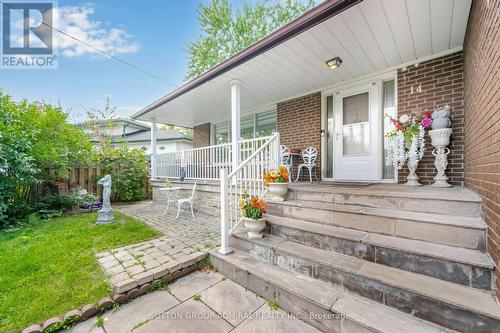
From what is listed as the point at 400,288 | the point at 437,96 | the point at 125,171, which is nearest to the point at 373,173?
the point at 437,96

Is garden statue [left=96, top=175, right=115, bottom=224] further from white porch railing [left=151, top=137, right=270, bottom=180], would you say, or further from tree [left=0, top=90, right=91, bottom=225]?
white porch railing [left=151, top=137, right=270, bottom=180]

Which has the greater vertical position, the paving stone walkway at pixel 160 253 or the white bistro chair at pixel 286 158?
the white bistro chair at pixel 286 158

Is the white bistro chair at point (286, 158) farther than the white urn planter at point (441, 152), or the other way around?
the white bistro chair at point (286, 158)

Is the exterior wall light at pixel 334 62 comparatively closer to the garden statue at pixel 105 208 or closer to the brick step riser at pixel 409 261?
the brick step riser at pixel 409 261

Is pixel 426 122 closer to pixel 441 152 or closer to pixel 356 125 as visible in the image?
pixel 441 152

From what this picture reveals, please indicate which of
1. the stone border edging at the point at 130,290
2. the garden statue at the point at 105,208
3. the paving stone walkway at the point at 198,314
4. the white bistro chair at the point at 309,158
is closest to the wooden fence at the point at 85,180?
the garden statue at the point at 105,208

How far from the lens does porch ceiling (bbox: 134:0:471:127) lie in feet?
7.92

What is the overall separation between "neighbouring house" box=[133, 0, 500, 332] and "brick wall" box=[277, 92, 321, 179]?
3 cm

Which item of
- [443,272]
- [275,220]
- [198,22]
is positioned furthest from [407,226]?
[198,22]

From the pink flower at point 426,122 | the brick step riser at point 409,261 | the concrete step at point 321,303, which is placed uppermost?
the pink flower at point 426,122

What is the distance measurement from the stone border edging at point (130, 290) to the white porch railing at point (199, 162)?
7.99 ft

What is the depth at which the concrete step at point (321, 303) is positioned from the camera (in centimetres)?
142

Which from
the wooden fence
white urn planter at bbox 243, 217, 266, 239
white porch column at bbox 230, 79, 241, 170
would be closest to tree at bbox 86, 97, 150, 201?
the wooden fence

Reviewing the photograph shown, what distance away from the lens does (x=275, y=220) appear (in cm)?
280
